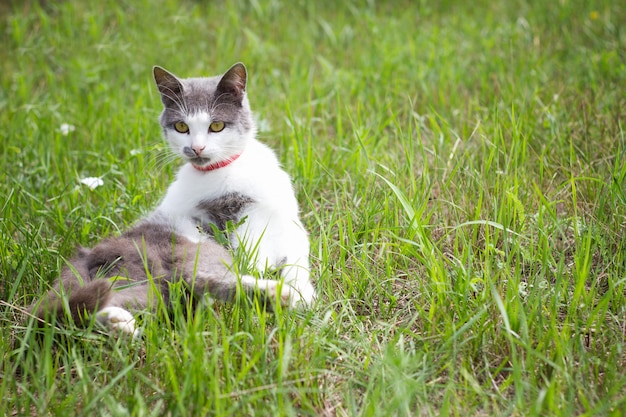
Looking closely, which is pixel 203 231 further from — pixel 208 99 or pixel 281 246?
pixel 208 99

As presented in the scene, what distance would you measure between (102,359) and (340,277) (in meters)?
1.08

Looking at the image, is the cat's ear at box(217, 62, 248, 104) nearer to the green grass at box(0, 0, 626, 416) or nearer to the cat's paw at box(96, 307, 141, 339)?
the green grass at box(0, 0, 626, 416)

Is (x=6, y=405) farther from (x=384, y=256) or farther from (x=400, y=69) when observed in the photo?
(x=400, y=69)

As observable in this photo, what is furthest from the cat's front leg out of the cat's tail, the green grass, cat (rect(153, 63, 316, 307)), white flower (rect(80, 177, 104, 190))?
white flower (rect(80, 177, 104, 190))

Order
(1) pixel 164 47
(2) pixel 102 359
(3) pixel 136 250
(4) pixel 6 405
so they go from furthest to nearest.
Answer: (1) pixel 164 47 < (3) pixel 136 250 < (2) pixel 102 359 < (4) pixel 6 405

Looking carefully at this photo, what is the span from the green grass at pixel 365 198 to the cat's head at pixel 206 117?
1.83 ft

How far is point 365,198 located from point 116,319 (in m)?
1.53

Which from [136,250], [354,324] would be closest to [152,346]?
[136,250]

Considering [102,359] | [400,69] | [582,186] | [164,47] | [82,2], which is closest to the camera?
[102,359]

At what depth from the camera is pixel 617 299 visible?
2342 millimetres

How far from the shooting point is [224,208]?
2.79 metres

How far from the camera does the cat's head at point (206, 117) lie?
2.82 m

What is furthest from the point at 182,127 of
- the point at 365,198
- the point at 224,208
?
the point at 365,198

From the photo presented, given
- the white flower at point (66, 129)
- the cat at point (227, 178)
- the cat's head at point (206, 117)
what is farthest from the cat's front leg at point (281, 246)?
the white flower at point (66, 129)
